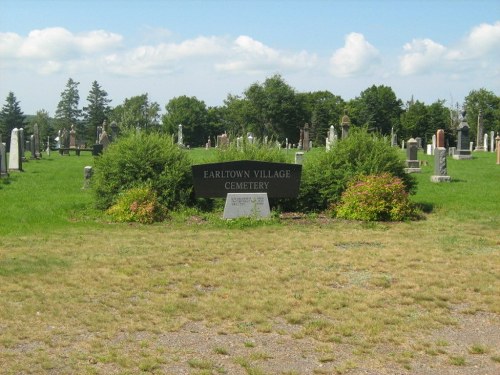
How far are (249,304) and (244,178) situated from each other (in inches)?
274

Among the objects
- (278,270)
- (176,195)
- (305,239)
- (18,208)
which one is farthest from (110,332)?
(18,208)

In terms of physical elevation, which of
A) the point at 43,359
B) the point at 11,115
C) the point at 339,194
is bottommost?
the point at 43,359

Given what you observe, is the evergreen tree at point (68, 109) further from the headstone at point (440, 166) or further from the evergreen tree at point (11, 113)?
the headstone at point (440, 166)

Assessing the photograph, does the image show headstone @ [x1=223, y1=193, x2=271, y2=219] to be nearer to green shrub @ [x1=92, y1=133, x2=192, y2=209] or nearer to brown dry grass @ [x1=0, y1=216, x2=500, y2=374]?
green shrub @ [x1=92, y1=133, x2=192, y2=209]

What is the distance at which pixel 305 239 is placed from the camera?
11008 millimetres

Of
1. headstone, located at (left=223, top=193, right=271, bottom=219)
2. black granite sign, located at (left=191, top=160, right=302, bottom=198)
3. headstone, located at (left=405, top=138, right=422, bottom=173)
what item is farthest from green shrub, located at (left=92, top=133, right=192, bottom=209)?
headstone, located at (left=405, top=138, right=422, bottom=173)

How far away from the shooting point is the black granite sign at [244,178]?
1361 cm

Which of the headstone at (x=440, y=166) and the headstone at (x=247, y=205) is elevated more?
the headstone at (x=440, y=166)

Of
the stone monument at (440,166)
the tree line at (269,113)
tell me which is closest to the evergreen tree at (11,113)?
the tree line at (269,113)

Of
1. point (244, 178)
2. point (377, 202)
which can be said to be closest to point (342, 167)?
point (377, 202)

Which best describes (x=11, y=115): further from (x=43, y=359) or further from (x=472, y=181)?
(x=43, y=359)

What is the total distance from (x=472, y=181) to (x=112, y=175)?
1204 centimetres

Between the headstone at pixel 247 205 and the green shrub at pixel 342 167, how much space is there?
5.01 feet

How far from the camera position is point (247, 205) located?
1333 centimetres
